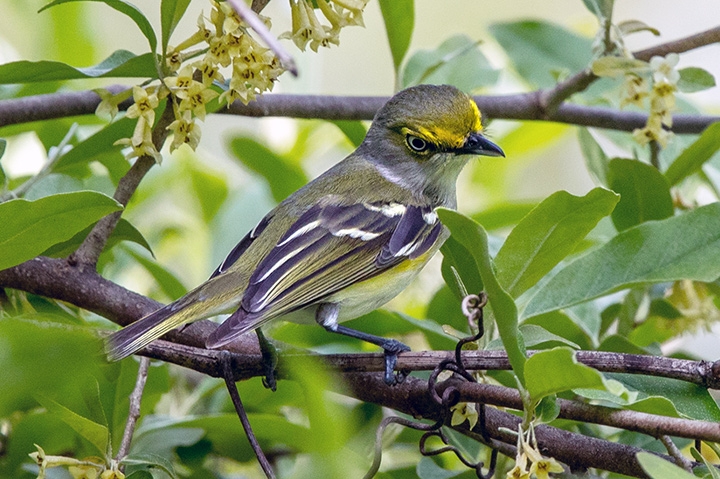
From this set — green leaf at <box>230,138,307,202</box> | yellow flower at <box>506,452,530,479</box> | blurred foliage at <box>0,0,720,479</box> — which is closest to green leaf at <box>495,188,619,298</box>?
blurred foliage at <box>0,0,720,479</box>

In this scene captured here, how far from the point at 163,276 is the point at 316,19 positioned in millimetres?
1106

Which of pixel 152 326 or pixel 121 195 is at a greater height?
pixel 121 195

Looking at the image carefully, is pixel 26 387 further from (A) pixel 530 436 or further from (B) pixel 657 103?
(B) pixel 657 103

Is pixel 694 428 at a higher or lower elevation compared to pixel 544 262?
lower

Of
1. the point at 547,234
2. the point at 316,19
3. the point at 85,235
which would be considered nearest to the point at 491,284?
the point at 547,234

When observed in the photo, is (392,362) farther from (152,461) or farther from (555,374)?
(152,461)

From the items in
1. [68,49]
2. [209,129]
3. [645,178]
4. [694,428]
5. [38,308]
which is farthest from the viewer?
[209,129]

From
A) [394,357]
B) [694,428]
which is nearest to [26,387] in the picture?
[394,357]

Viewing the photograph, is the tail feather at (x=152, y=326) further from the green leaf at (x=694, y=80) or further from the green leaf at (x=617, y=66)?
the green leaf at (x=694, y=80)

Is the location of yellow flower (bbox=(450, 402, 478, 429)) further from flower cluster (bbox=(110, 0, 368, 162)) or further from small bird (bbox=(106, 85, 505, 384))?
flower cluster (bbox=(110, 0, 368, 162))

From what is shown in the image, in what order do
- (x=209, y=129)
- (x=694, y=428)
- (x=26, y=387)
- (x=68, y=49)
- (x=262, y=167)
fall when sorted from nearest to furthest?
(x=26, y=387)
(x=694, y=428)
(x=262, y=167)
(x=68, y=49)
(x=209, y=129)

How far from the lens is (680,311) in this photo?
92.4 inches

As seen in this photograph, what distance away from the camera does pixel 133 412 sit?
1.80m

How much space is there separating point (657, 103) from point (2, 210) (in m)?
1.81
